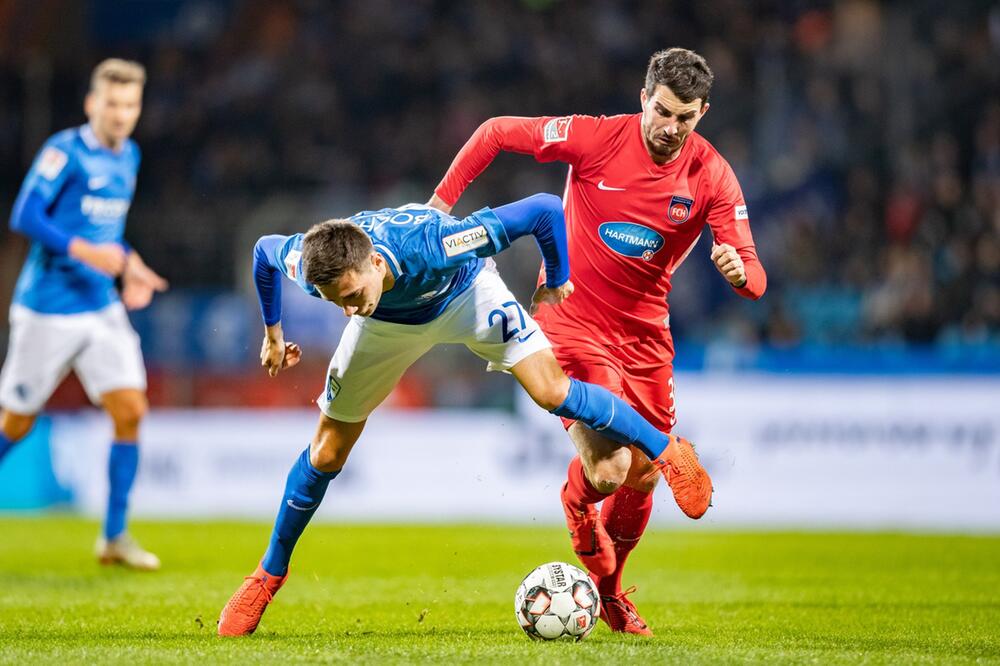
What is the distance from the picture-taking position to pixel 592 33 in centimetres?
1684

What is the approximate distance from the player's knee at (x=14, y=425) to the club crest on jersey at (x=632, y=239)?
413 cm

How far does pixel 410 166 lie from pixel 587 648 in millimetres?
11565

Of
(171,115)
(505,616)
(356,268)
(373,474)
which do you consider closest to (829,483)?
(373,474)

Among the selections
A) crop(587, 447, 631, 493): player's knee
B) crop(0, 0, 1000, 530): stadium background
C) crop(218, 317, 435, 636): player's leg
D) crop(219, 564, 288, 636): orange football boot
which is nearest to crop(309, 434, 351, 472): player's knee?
crop(218, 317, 435, 636): player's leg

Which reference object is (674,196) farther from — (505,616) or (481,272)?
(505,616)

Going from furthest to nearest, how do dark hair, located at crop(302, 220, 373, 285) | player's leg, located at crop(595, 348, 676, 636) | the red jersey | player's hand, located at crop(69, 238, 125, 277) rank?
player's hand, located at crop(69, 238, 125, 277), player's leg, located at crop(595, 348, 676, 636), the red jersey, dark hair, located at crop(302, 220, 373, 285)

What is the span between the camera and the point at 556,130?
6.21m

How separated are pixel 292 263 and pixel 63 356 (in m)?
3.85

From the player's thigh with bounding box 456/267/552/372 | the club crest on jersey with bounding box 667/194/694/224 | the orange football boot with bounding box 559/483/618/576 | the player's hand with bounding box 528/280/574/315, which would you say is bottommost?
the orange football boot with bounding box 559/483/618/576

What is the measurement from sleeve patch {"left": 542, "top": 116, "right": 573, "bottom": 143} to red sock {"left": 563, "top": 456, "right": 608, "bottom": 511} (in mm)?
1465

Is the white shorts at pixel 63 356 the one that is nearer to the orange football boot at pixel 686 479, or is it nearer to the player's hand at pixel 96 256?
the player's hand at pixel 96 256

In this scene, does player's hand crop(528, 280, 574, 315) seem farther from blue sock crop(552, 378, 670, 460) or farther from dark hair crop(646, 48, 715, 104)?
dark hair crop(646, 48, 715, 104)

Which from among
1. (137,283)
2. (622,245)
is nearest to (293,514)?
(622,245)

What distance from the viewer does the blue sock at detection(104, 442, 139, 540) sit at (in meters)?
8.41
